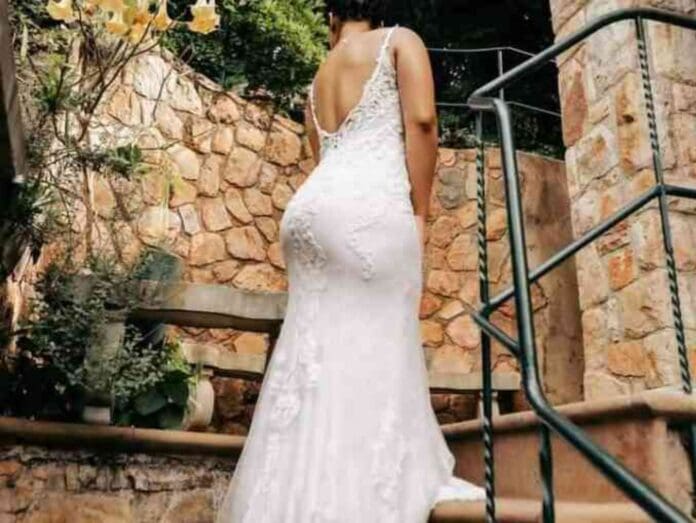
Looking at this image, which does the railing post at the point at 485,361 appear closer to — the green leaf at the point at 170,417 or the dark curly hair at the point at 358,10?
the dark curly hair at the point at 358,10

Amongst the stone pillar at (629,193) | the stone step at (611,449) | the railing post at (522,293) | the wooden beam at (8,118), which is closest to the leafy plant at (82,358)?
the wooden beam at (8,118)

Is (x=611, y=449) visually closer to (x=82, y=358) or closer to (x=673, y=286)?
(x=673, y=286)

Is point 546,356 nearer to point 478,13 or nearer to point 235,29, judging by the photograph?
point 235,29

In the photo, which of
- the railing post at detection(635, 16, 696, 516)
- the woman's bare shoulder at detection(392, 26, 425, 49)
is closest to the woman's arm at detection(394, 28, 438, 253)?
the woman's bare shoulder at detection(392, 26, 425, 49)

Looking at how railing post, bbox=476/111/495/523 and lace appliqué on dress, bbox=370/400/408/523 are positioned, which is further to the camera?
lace appliqué on dress, bbox=370/400/408/523

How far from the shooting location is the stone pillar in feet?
9.08

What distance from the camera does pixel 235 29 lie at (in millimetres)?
4668

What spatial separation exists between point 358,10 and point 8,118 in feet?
2.78

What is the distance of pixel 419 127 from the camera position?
176cm

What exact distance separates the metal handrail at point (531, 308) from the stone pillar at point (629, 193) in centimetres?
103

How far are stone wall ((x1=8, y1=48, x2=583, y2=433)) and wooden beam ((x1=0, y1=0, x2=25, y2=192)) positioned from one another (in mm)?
1774

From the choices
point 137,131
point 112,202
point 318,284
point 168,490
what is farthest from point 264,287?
point 318,284

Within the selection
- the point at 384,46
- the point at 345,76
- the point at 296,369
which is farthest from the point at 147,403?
the point at 384,46

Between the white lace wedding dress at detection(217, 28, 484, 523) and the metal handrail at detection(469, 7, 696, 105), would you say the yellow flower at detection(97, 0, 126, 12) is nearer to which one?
the white lace wedding dress at detection(217, 28, 484, 523)
